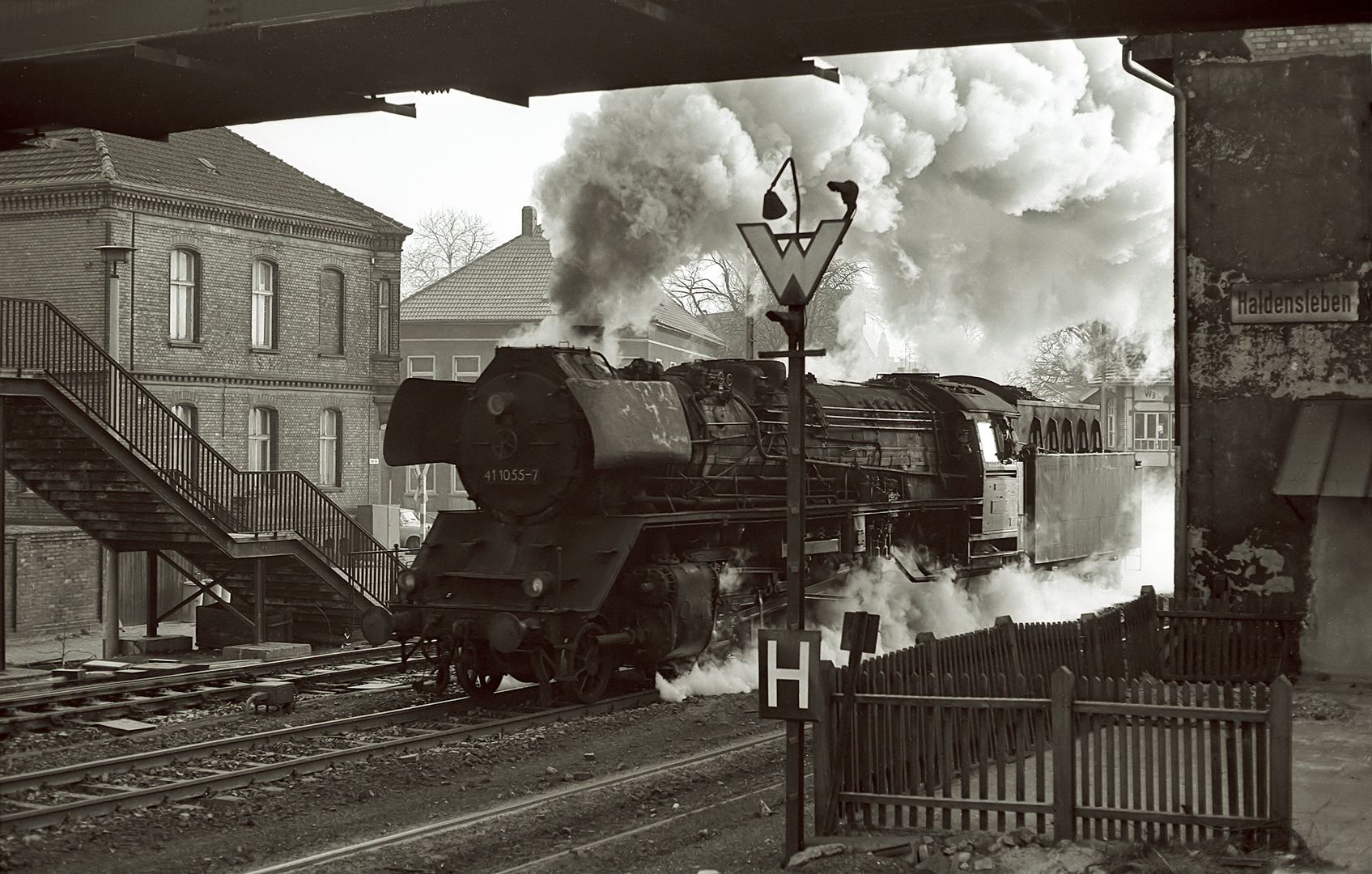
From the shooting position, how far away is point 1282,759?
762 centimetres

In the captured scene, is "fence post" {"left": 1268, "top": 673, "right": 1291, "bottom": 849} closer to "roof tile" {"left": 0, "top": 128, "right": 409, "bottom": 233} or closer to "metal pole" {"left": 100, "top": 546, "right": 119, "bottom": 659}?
"metal pole" {"left": 100, "top": 546, "right": 119, "bottom": 659}

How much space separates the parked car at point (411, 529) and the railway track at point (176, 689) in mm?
17702

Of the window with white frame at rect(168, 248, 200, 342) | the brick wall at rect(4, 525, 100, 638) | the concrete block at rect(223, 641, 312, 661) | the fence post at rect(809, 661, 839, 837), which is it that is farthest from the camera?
the window with white frame at rect(168, 248, 200, 342)

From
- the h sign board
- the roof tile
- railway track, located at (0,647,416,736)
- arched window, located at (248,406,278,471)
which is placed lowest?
railway track, located at (0,647,416,736)

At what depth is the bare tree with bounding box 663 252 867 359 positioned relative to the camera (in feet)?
120

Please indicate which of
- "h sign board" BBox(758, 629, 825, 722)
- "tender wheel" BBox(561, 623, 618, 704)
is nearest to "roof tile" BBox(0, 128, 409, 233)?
"tender wheel" BBox(561, 623, 618, 704)

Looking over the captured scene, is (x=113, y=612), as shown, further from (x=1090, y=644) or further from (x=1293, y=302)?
(x=1293, y=302)

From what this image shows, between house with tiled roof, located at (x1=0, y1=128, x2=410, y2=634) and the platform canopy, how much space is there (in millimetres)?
13404

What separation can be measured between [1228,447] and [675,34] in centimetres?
998

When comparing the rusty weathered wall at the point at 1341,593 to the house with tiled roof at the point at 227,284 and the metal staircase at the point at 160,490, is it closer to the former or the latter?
the metal staircase at the point at 160,490

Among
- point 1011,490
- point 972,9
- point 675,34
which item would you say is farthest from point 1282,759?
point 1011,490

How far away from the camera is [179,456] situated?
62.9 feet

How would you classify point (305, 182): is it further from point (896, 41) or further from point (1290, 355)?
point (896, 41)

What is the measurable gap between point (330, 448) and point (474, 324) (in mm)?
16369
